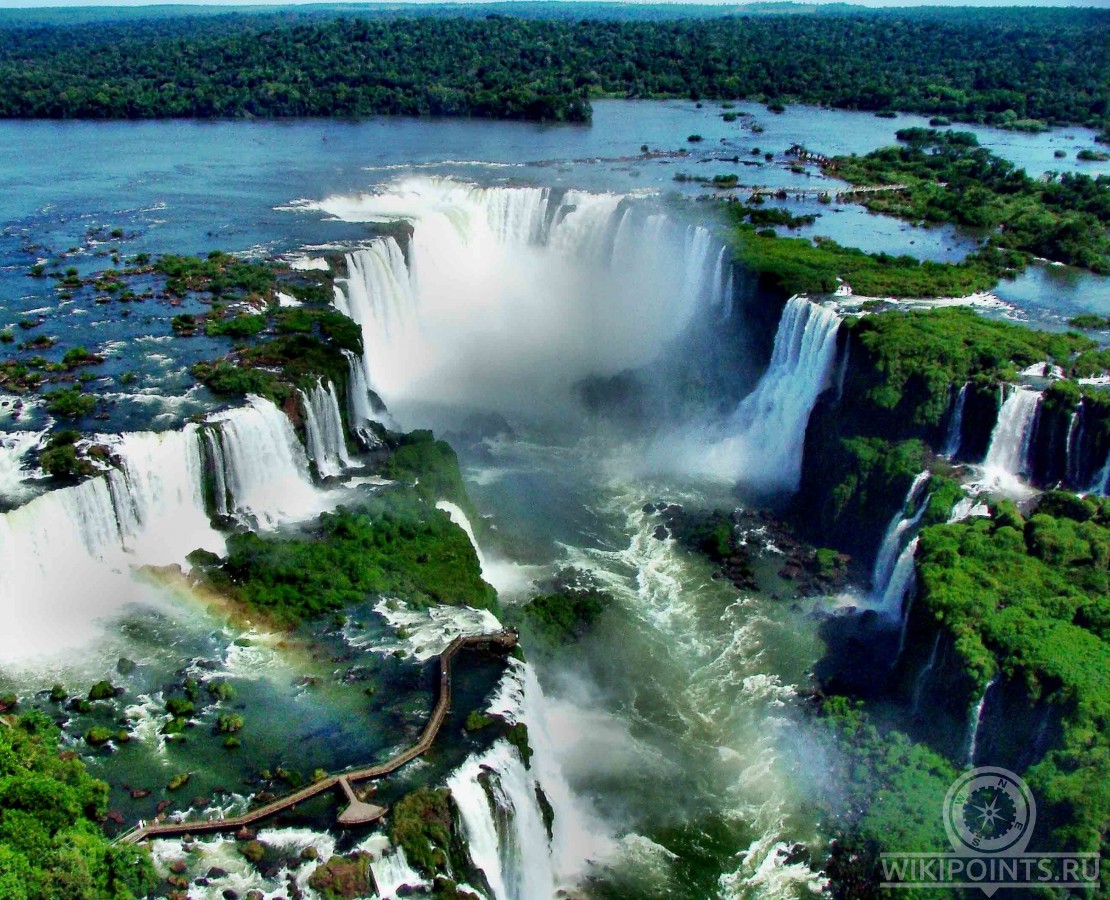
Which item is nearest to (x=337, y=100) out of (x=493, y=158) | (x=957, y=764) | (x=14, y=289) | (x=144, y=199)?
(x=493, y=158)

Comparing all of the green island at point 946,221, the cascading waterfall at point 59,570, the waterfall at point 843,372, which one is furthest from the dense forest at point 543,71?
the cascading waterfall at point 59,570

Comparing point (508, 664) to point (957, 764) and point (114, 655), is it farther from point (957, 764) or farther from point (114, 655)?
point (957, 764)

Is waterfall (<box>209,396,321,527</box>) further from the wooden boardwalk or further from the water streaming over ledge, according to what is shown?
the wooden boardwalk

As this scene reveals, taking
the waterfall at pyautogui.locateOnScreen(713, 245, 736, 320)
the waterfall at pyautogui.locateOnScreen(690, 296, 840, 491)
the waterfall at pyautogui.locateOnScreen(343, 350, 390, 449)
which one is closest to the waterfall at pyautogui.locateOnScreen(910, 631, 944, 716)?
the waterfall at pyautogui.locateOnScreen(690, 296, 840, 491)

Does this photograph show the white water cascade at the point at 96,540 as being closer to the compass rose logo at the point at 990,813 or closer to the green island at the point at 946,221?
the compass rose logo at the point at 990,813

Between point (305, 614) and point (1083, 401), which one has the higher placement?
point (1083, 401)

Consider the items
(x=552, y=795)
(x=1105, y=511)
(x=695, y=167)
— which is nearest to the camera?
(x=552, y=795)

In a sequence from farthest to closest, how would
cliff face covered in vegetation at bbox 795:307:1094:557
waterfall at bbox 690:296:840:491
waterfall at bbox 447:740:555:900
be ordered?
waterfall at bbox 690:296:840:491, cliff face covered in vegetation at bbox 795:307:1094:557, waterfall at bbox 447:740:555:900
